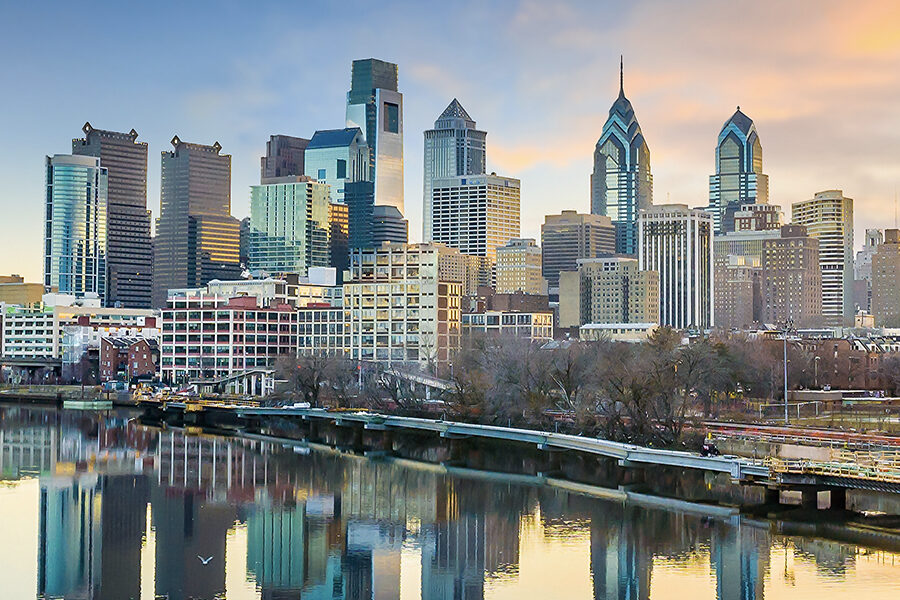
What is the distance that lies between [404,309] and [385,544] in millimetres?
110364

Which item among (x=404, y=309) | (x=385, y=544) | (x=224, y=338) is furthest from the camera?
(x=224, y=338)

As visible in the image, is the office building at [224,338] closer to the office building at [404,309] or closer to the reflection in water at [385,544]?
the office building at [404,309]

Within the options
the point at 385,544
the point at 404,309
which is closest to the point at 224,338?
the point at 404,309

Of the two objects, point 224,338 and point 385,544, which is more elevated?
point 224,338

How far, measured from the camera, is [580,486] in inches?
3054

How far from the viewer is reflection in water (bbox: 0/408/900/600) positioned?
53.6 metres

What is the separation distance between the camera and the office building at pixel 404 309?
557ft

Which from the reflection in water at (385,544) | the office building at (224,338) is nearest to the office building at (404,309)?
the office building at (224,338)

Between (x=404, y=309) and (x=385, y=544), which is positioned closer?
(x=385, y=544)

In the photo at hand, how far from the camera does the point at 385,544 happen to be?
2447 inches

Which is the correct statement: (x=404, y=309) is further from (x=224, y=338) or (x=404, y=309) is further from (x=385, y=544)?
(x=385, y=544)

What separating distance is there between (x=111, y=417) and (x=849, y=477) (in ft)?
309

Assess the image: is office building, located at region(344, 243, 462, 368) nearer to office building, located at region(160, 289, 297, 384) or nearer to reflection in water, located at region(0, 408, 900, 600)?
office building, located at region(160, 289, 297, 384)

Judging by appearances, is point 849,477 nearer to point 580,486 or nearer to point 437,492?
point 580,486
